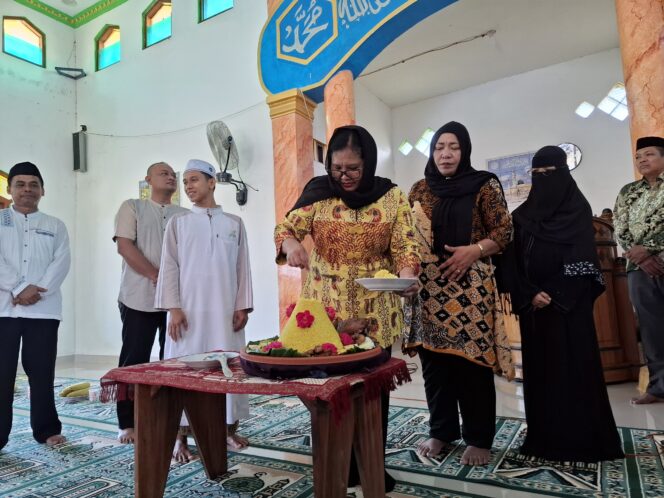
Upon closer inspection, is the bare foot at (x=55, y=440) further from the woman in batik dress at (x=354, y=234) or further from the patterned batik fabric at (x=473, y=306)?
the patterned batik fabric at (x=473, y=306)

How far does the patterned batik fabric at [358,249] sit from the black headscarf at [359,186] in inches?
1.1

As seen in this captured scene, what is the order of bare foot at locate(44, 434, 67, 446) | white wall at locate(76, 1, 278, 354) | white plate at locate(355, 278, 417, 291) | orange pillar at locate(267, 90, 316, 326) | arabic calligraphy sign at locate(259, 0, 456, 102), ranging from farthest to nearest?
white wall at locate(76, 1, 278, 354)
orange pillar at locate(267, 90, 316, 326)
arabic calligraphy sign at locate(259, 0, 456, 102)
bare foot at locate(44, 434, 67, 446)
white plate at locate(355, 278, 417, 291)

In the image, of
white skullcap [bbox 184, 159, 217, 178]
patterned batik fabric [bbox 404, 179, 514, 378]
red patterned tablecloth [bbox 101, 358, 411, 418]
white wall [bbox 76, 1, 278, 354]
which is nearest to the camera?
red patterned tablecloth [bbox 101, 358, 411, 418]

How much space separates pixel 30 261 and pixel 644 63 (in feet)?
14.0

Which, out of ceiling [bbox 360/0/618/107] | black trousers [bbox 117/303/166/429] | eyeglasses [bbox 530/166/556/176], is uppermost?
ceiling [bbox 360/0/618/107]

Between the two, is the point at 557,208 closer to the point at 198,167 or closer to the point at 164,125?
the point at 198,167

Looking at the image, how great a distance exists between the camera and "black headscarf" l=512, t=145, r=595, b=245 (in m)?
2.37

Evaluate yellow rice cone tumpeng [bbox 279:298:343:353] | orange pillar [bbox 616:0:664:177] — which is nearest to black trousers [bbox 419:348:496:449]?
yellow rice cone tumpeng [bbox 279:298:343:353]

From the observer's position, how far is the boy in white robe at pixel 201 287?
102 inches

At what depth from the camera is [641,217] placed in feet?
11.0

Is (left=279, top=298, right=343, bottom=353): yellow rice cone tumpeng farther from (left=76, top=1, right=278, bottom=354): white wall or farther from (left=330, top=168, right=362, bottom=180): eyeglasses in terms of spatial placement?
Answer: (left=76, top=1, right=278, bottom=354): white wall

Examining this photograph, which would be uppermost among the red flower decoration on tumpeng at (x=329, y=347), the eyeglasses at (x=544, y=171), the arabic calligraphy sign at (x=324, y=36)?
the arabic calligraphy sign at (x=324, y=36)

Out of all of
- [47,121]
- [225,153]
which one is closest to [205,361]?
[225,153]

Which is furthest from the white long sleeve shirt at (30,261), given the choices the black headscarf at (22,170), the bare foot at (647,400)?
the bare foot at (647,400)
